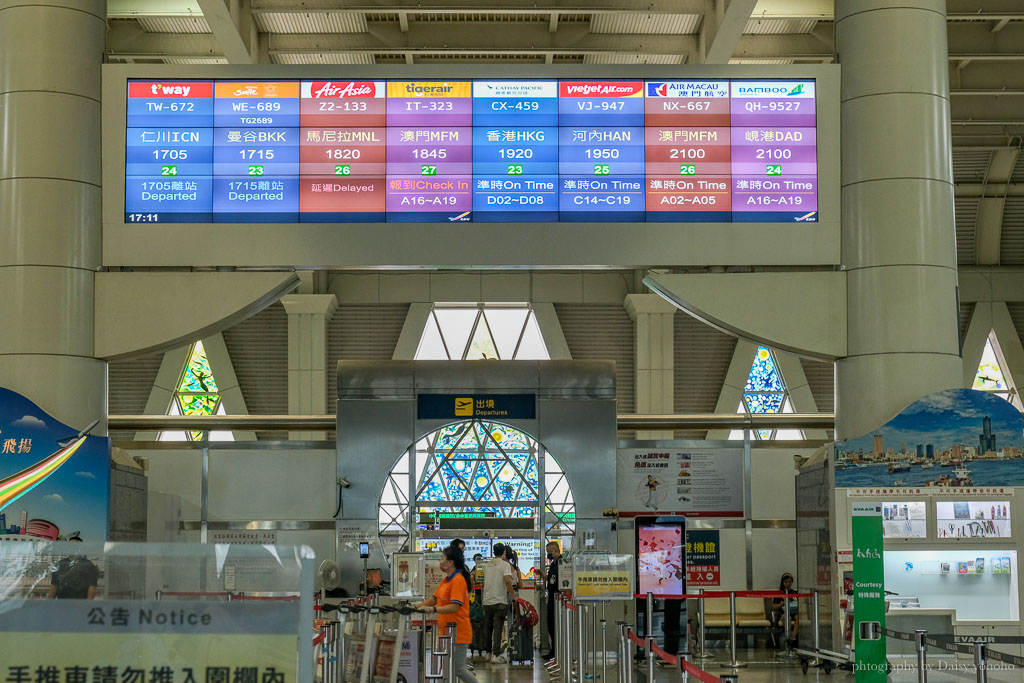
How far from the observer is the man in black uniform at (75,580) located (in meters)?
3.88

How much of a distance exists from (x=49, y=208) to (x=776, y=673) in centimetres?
845

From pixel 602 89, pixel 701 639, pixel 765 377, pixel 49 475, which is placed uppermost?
pixel 602 89

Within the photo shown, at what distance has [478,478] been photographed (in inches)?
618

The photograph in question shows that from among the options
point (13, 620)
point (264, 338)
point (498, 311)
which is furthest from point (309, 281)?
point (13, 620)

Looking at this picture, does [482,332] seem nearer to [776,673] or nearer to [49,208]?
[776,673]

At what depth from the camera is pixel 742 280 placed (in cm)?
1155


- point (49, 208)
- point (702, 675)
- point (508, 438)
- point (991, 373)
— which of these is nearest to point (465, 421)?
point (508, 438)

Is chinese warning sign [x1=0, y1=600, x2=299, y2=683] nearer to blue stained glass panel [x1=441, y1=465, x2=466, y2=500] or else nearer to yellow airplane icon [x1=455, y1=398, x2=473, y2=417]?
yellow airplane icon [x1=455, y1=398, x2=473, y2=417]

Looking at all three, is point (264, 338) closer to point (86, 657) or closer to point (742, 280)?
point (742, 280)

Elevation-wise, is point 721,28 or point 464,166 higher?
point 721,28

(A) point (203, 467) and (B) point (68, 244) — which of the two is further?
(A) point (203, 467)

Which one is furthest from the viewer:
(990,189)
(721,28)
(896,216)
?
(990,189)

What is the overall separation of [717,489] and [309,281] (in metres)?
12.0

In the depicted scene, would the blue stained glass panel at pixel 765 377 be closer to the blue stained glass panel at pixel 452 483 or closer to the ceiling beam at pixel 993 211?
the ceiling beam at pixel 993 211
